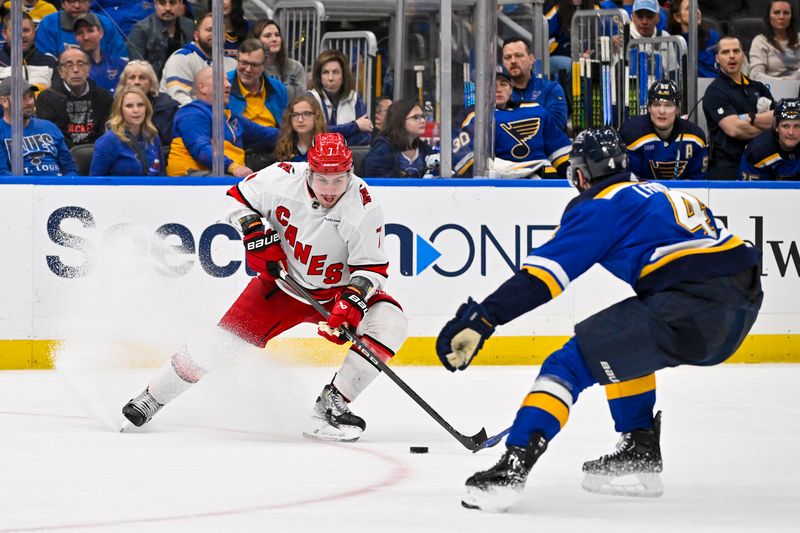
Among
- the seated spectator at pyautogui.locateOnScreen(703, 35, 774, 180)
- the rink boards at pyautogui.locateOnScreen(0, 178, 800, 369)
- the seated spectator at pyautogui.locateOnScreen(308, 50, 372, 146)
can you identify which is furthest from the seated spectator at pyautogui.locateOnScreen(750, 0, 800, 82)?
the seated spectator at pyautogui.locateOnScreen(308, 50, 372, 146)

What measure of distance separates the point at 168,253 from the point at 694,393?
2.76 m

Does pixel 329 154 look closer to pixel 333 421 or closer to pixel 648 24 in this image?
pixel 333 421

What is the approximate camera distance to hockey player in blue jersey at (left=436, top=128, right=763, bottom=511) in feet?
11.4

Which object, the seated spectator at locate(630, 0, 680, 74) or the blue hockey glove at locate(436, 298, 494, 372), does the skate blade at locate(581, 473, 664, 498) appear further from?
the seated spectator at locate(630, 0, 680, 74)

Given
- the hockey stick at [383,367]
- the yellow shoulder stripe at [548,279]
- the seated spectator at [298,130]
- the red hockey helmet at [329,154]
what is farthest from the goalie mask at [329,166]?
the seated spectator at [298,130]

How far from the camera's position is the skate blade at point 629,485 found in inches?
149

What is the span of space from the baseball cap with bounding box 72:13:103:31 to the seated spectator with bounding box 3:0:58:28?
165 millimetres

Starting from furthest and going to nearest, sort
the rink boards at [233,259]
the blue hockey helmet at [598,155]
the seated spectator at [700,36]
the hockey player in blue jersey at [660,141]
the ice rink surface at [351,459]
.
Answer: the seated spectator at [700,36] → the hockey player in blue jersey at [660,141] → the rink boards at [233,259] → the blue hockey helmet at [598,155] → the ice rink surface at [351,459]

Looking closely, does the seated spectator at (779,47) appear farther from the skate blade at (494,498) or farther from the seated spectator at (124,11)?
the skate blade at (494,498)

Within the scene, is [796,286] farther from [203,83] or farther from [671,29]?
[203,83]

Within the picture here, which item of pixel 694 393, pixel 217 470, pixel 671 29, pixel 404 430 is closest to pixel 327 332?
pixel 404 430

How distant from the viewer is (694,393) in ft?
20.4

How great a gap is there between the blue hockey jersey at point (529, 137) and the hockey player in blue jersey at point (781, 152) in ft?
3.66

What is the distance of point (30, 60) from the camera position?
7.06m
